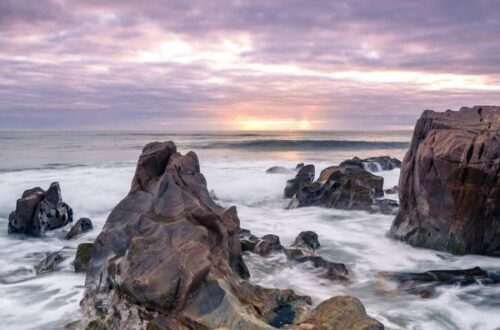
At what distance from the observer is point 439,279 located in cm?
939

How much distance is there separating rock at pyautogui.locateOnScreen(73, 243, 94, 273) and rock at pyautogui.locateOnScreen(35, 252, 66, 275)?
59 cm

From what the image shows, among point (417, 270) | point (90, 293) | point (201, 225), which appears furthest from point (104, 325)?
point (417, 270)

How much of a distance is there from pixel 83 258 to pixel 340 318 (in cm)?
633

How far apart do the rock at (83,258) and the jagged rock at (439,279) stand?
6.42m

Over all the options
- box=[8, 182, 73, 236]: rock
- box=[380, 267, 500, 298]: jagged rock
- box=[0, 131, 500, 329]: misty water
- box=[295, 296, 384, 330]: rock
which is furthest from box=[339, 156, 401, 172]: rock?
box=[295, 296, 384, 330]: rock

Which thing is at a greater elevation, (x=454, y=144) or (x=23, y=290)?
(x=454, y=144)

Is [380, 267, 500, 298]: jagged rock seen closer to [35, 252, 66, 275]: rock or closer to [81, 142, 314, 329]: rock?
[81, 142, 314, 329]: rock

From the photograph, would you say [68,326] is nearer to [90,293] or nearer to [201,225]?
[90,293]

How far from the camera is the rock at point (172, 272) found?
606cm

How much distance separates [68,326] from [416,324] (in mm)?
5510

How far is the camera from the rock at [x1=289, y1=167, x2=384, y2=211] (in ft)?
56.2

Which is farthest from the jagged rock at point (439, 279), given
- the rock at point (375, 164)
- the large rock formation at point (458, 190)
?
the rock at point (375, 164)

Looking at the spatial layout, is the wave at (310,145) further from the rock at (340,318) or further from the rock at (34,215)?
the rock at (340,318)

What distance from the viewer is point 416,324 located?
755 centimetres
